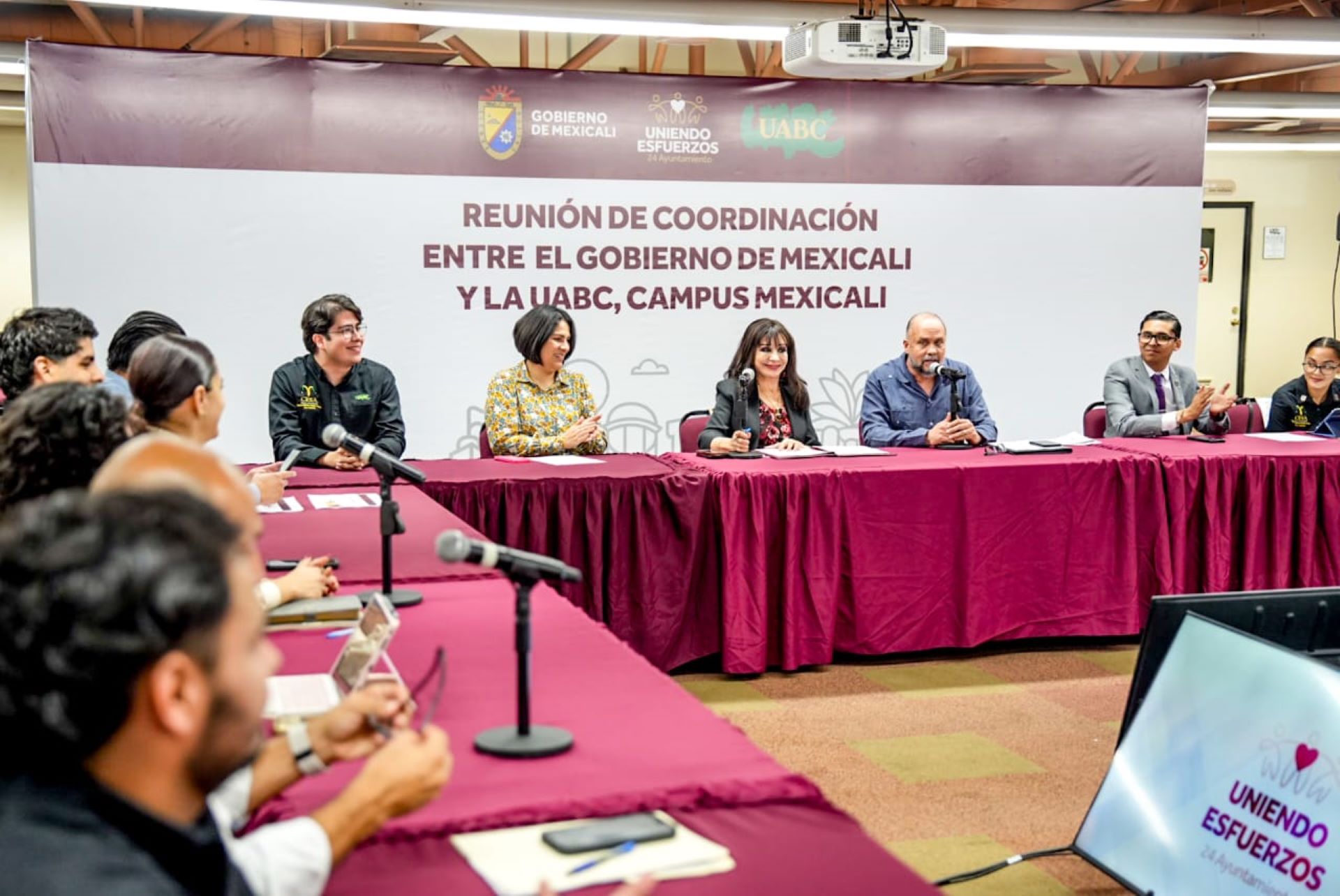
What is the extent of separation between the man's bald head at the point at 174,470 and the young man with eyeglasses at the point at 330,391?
2.97m

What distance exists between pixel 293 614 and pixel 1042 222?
5.70 meters

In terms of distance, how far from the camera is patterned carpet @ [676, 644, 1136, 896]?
116 inches

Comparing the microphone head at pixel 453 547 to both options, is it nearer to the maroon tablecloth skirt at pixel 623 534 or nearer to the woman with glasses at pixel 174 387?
the woman with glasses at pixel 174 387

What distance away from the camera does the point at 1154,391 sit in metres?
5.71

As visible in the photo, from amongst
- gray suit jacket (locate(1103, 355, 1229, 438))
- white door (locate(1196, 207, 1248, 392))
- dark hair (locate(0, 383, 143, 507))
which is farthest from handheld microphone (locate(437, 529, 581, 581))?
white door (locate(1196, 207, 1248, 392))

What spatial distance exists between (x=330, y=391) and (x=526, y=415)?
2.35 ft

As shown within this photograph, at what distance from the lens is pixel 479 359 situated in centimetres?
642

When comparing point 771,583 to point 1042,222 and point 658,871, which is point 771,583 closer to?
point 658,871

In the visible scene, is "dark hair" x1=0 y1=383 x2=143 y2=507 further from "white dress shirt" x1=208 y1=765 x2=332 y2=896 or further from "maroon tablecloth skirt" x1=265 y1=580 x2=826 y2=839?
"white dress shirt" x1=208 y1=765 x2=332 y2=896

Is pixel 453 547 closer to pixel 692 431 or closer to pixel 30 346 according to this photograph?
pixel 30 346

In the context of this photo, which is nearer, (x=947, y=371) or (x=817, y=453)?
(x=817, y=453)

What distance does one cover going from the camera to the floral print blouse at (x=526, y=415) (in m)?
4.91

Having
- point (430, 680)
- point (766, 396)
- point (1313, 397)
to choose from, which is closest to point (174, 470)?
point (430, 680)

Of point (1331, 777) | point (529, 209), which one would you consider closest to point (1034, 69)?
point (529, 209)
